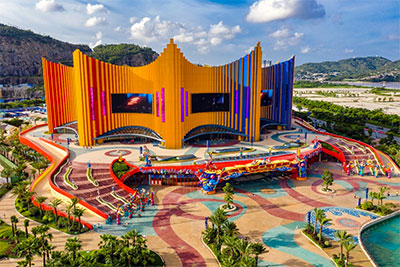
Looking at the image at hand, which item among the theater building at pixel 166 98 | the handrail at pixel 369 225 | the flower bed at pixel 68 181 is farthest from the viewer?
the theater building at pixel 166 98

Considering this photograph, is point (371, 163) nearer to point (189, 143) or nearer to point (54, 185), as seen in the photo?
point (189, 143)

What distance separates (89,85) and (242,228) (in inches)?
1809

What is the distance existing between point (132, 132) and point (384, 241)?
2081 inches

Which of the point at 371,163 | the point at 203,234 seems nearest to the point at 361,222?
the point at 203,234

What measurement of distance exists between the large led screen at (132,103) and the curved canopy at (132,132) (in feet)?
13.2

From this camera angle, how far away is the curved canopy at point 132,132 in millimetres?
66938

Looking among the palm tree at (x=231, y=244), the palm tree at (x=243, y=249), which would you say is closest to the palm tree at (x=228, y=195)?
the palm tree at (x=231, y=244)

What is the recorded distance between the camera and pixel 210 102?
228 feet

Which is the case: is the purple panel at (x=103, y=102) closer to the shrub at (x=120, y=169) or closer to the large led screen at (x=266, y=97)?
the shrub at (x=120, y=169)

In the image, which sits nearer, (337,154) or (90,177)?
(90,177)

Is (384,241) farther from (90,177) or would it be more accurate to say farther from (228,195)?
(90,177)

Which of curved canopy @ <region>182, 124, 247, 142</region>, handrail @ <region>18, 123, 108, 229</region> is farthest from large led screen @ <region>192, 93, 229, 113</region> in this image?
handrail @ <region>18, 123, 108, 229</region>

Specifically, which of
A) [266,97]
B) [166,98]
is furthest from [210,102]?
[266,97]

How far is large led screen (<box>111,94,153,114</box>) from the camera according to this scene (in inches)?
2633
